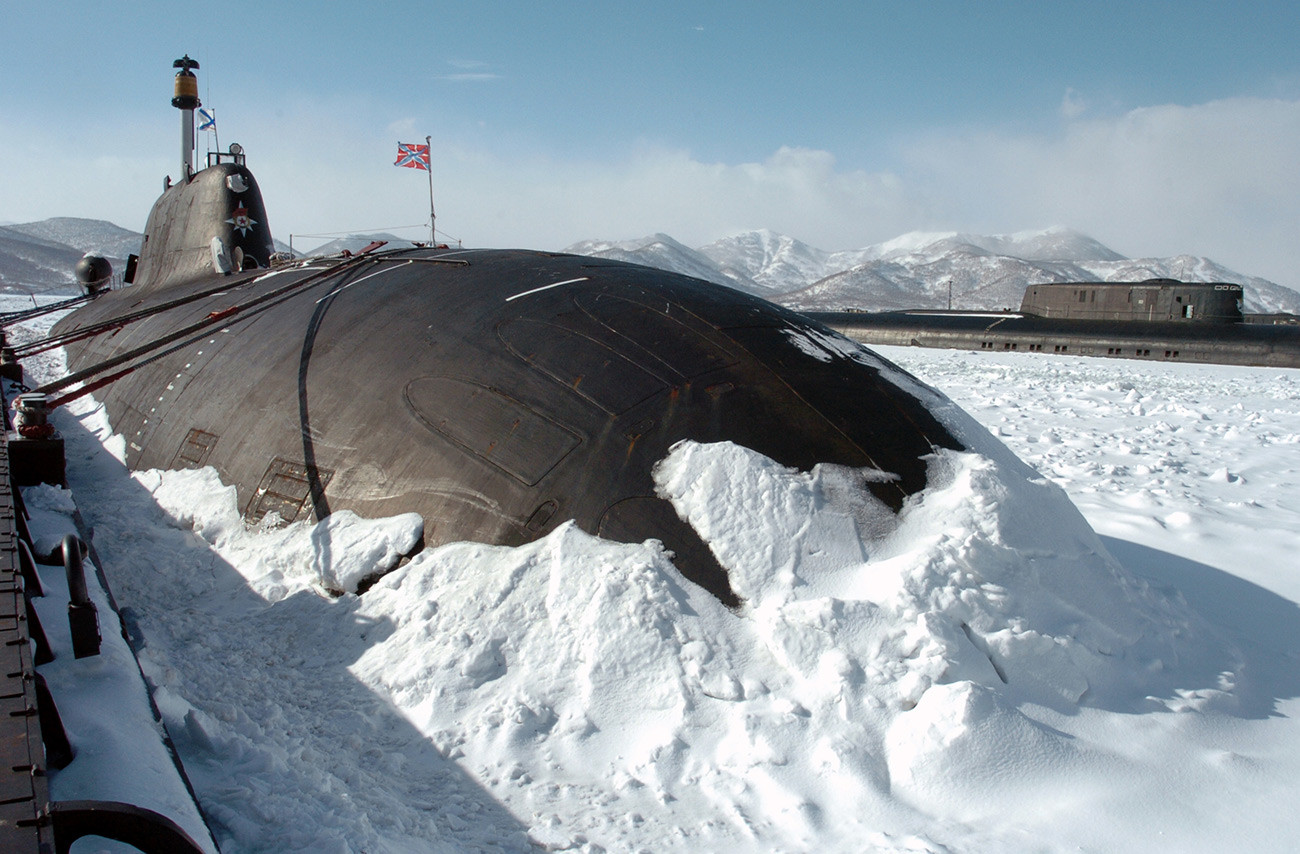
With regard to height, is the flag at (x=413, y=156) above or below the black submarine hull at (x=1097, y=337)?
above

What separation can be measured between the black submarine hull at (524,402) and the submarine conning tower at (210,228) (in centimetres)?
482

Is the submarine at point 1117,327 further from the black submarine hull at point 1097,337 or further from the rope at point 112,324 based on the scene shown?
the rope at point 112,324

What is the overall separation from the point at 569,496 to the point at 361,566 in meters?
1.02

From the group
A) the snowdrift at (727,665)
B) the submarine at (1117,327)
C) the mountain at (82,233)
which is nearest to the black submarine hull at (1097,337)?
the submarine at (1117,327)

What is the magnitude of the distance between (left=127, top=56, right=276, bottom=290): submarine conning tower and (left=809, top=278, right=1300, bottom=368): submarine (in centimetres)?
2097

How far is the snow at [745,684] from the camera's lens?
2.78 meters

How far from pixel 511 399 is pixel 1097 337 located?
23.6m

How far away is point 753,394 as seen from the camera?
4203 millimetres

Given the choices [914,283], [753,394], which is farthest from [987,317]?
[914,283]

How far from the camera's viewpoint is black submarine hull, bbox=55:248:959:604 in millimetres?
3902

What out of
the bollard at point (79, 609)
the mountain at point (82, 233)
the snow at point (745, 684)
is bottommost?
the snow at point (745, 684)

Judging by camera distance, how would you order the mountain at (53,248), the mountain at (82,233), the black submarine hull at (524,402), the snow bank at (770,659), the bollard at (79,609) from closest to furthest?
the bollard at (79,609)
the snow bank at (770,659)
the black submarine hull at (524,402)
the mountain at (53,248)
the mountain at (82,233)

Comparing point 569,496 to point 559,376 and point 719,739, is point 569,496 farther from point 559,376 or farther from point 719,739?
point 719,739

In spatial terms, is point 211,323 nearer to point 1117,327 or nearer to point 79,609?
point 79,609
